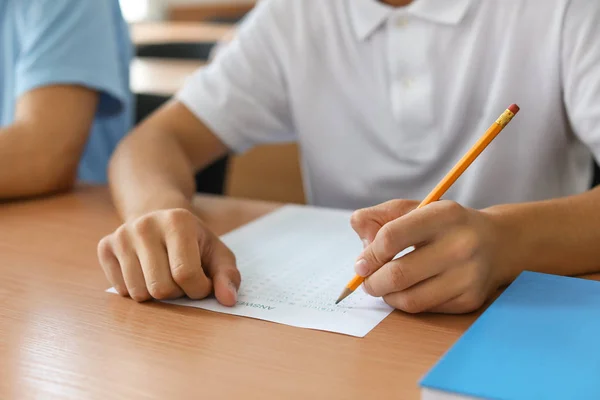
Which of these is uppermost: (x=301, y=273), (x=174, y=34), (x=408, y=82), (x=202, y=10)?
(x=408, y=82)

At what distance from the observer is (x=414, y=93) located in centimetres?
107

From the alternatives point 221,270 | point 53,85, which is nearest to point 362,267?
point 221,270

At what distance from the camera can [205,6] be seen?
5430 mm

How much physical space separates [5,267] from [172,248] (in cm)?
22

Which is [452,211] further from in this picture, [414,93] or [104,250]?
[414,93]

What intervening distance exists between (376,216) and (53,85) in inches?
25.9

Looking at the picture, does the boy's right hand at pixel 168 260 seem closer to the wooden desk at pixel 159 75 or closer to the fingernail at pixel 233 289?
the fingernail at pixel 233 289

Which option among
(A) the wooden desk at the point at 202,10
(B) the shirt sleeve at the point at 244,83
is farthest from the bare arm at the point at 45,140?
(A) the wooden desk at the point at 202,10

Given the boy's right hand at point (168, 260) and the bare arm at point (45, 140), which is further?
the bare arm at point (45, 140)

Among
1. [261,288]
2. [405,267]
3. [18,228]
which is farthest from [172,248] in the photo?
[18,228]

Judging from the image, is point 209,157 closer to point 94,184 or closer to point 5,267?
→ point 94,184

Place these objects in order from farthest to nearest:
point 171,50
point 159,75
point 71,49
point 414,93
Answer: point 171,50, point 159,75, point 71,49, point 414,93

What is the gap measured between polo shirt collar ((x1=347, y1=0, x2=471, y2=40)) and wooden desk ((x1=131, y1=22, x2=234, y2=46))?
1.90 meters

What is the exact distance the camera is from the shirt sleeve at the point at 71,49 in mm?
1153
